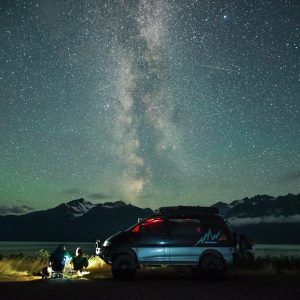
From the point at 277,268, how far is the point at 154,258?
22.6 ft

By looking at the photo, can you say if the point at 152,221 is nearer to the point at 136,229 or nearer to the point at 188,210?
the point at 136,229

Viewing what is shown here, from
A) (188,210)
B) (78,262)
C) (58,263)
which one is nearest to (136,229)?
(188,210)

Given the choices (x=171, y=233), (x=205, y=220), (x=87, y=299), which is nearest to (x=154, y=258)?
(x=171, y=233)

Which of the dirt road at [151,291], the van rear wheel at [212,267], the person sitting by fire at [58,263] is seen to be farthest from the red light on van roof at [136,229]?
the person sitting by fire at [58,263]

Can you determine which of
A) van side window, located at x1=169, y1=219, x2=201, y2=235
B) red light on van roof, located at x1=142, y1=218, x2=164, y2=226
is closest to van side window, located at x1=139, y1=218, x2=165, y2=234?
red light on van roof, located at x1=142, y1=218, x2=164, y2=226

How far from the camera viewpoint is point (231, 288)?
38.9 feet

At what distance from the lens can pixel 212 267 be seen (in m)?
14.1

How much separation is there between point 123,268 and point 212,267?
2824 mm

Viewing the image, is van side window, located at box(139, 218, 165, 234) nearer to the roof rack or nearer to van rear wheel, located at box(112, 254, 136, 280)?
the roof rack

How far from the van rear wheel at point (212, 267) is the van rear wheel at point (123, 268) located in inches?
86.9

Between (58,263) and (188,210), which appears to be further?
(58,263)

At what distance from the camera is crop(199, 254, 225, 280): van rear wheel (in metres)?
14.1

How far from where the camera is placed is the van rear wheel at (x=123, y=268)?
13883mm

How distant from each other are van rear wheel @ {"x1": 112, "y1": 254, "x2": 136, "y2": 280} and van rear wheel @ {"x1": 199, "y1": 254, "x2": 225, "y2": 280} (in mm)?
2207
